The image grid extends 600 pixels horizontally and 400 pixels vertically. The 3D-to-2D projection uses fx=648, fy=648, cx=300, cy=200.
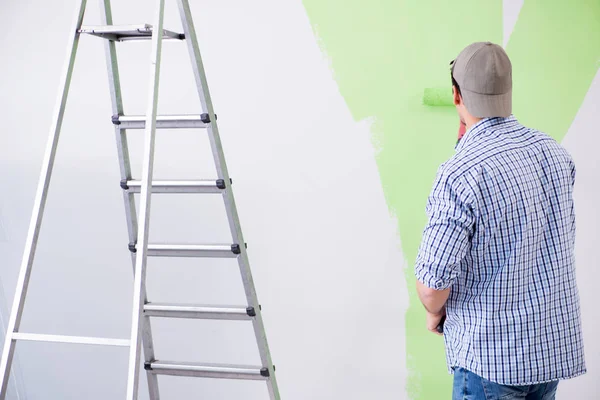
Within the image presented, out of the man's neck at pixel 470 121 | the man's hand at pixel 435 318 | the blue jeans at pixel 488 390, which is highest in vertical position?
the man's neck at pixel 470 121

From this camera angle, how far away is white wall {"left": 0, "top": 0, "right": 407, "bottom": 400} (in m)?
2.36

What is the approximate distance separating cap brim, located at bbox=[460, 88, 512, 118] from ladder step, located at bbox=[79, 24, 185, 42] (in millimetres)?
839

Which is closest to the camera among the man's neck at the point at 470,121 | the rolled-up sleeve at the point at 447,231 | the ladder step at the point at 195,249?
the rolled-up sleeve at the point at 447,231

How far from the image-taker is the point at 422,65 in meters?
2.24

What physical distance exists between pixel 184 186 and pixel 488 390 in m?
0.99

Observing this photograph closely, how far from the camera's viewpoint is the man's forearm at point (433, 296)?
1464 millimetres

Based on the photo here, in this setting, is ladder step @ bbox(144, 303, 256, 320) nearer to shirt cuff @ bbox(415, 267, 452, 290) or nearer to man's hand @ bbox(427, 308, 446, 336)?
man's hand @ bbox(427, 308, 446, 336)

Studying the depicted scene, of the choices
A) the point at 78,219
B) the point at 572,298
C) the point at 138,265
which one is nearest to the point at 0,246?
the point at 78,219

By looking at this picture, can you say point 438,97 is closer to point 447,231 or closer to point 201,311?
point 447,231

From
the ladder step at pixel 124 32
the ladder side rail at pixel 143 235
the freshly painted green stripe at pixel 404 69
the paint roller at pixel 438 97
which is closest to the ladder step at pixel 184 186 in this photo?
the ladder side rail at pixel 143 235

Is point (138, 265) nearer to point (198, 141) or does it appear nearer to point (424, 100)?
point (198, 141)

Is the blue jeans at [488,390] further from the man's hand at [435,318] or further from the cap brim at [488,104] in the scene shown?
the cap brim at [488,104]

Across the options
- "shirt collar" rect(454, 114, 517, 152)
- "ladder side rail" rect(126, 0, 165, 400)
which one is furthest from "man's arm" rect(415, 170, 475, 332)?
"ladder side rail" rect(126, 0, 165, 400)

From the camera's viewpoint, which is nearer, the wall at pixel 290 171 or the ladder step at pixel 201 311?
the ladder step at pixel 201 311
